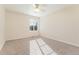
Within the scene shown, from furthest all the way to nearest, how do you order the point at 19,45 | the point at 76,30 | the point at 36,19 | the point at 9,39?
the point at 76,30 → the point at 19,45 → the point at 9,39 → the point at 36,19

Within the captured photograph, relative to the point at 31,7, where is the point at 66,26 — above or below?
below

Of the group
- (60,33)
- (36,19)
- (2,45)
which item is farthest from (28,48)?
(60,33)

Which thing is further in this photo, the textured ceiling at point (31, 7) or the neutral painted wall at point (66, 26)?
→ the neutral painted wall at point (66, 26)

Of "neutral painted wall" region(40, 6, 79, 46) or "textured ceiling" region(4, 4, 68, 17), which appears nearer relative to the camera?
"textured ceiling" region(4, 4, 68, 17)

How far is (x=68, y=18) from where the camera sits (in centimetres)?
365

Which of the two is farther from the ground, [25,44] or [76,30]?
[76,30]

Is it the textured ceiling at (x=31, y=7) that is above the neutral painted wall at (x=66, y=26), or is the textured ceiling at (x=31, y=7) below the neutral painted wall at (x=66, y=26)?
above

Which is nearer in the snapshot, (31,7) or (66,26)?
(31,7)

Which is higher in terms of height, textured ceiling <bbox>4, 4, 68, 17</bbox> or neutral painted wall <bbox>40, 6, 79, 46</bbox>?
textured ceiling <bbox>4, 4, 68, 17</bbox>

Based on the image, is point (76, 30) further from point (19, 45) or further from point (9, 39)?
point (9, 39)
